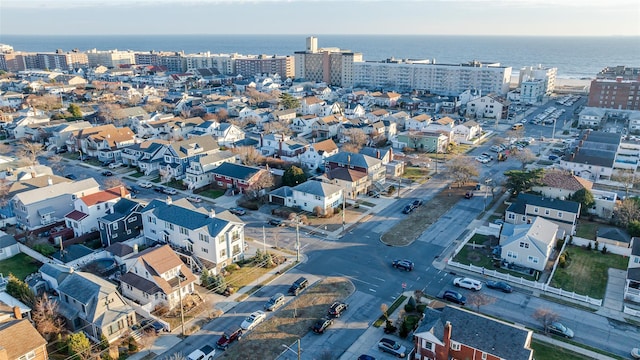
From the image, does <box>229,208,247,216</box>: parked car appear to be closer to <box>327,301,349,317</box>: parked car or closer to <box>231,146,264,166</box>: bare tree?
<box>231,146,264,166</box>: bare tree

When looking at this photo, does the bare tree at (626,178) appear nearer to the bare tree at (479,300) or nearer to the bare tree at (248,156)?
the bare tree at (479,300)

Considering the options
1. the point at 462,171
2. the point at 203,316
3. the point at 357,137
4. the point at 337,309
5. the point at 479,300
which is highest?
the point at 357,137

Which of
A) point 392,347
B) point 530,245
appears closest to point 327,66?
point 530,245

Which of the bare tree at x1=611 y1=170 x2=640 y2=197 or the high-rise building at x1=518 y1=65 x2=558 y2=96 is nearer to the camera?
the bare tree at x1=611 y1=170 x2=640 y2=197

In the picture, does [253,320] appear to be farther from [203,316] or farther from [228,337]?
[203,316]

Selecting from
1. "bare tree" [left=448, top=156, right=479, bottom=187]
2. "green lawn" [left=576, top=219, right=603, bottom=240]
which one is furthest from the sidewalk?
"green lawn" [left=576, top=219, right=603, bottom=240]

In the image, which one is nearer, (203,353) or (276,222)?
(203,353)

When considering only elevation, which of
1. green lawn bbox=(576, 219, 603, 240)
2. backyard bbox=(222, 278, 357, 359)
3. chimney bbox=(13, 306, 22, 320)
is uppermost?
chimney bbox=(13, 306, 22, 320)
